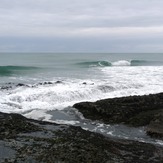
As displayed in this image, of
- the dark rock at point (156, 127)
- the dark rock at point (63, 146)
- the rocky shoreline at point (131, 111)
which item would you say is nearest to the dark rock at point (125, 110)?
the rocky shoreline at point (131, 111)

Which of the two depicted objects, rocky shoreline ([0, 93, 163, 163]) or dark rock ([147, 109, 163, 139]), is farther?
dark rock ([147, 109, 163, 139])

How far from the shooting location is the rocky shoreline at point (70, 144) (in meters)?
9.56

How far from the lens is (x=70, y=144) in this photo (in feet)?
34.6

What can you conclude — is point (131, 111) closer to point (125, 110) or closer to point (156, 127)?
point (125, 110)

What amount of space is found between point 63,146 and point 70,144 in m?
0.30

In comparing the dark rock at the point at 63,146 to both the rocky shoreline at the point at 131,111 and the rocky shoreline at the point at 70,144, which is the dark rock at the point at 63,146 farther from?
the rocky shoreline at the point at 131,111

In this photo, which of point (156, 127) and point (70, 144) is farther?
point (156, 127)

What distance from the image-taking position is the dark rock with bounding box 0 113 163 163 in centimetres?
951

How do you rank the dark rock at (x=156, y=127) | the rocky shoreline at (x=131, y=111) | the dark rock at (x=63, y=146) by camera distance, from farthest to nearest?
the rocky shoreline at (x=131, y=111) → the dark rock at (x=156, y=127) → the dark rock at (x=63, y=146)

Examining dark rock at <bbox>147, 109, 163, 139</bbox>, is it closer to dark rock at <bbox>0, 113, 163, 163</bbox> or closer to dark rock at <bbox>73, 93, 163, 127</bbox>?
dark rock at <bbox>73, 93, 163, 127</bbox>

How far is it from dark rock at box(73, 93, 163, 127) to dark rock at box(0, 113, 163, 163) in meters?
3.23

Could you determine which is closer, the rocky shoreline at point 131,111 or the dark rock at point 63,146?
the dark rock at point 63,146

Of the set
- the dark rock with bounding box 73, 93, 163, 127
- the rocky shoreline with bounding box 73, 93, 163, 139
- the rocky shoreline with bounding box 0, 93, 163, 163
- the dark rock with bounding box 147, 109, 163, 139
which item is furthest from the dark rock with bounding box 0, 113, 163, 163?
the dark rock with bounding box 73, 93, 163, 127

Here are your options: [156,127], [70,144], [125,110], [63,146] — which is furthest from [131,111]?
[63,146]
